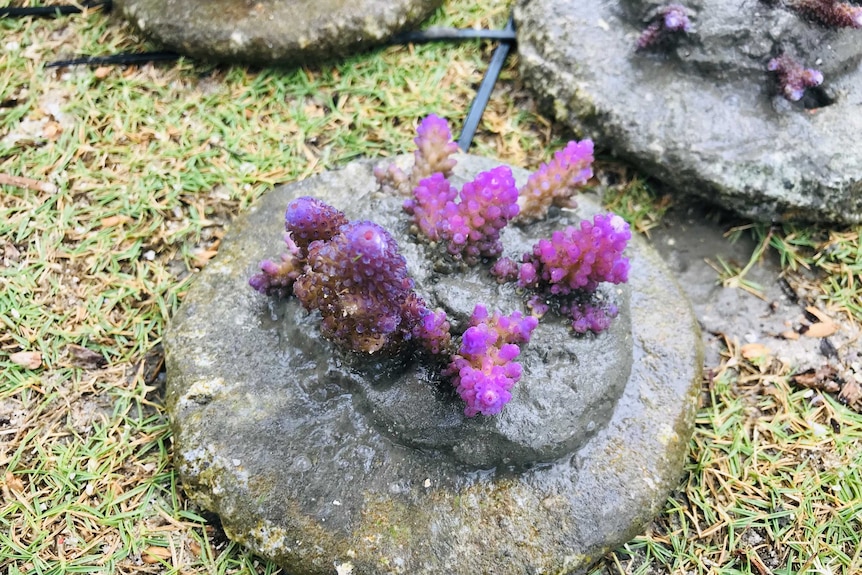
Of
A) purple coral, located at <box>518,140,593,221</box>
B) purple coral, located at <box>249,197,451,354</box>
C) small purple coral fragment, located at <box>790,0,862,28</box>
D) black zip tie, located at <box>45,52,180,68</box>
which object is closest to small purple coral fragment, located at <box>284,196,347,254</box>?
purple coral, located at <box>249,197,451,354</box>

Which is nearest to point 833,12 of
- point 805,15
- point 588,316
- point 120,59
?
point 805,15

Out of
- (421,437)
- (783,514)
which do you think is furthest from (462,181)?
(783,514)

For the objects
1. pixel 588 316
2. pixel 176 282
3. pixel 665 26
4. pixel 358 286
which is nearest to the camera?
pixel 358 286

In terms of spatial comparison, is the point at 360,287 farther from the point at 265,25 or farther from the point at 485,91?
the point at 265,25

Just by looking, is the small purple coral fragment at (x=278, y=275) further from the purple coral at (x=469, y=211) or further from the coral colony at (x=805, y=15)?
the coral colony at (x=805, y=15)

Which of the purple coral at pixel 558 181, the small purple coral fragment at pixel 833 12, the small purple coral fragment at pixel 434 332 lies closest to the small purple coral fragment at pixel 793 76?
the small purple coral fragment at pixel 833 12

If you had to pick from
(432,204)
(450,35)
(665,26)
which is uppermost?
(665,26)

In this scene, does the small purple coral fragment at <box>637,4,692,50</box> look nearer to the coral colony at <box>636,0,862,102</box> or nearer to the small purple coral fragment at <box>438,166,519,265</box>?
the coral colony at <box>636,0,862,102</box>
